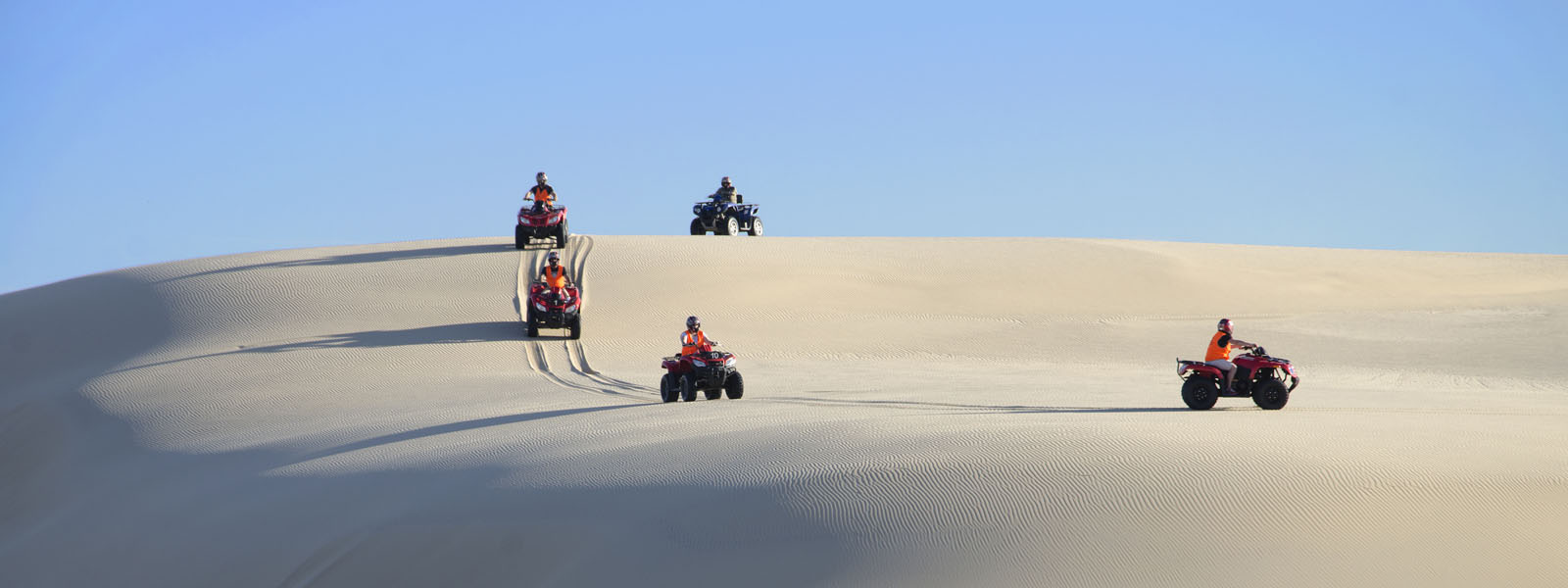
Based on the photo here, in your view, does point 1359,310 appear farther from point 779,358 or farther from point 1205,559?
point 1205,559

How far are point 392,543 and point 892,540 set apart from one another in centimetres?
341

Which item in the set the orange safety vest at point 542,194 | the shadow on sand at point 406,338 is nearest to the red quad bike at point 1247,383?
the shadow on sand at point 406,338

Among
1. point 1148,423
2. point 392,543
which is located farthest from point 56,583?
point 1148,423

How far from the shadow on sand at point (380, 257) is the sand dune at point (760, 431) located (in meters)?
0.14

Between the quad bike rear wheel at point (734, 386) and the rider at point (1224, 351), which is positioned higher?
the rider at point (1224, 351)

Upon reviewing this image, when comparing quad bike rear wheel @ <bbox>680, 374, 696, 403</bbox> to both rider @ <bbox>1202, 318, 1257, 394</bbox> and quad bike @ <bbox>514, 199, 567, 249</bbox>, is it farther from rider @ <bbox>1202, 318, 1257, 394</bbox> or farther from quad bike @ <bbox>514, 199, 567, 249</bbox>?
quad bike @ <bbox>514, 199, 567, 249</bbox>

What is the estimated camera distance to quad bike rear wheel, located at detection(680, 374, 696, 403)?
14266 millimetres

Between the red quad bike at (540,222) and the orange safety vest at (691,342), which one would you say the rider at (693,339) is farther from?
the red quad bike at (540,222)

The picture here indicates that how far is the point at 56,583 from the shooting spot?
36.2ft

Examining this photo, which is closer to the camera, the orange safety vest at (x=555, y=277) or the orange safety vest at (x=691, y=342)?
the orange safety vest at (x=691, y=342)

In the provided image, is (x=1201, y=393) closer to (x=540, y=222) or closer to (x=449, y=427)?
(x=449, y=427)

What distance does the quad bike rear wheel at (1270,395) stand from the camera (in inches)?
496

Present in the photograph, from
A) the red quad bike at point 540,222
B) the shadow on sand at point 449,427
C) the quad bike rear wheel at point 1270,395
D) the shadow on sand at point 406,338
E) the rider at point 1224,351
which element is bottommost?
the shadow on sand at point 449,427

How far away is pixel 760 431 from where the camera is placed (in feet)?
35.9
